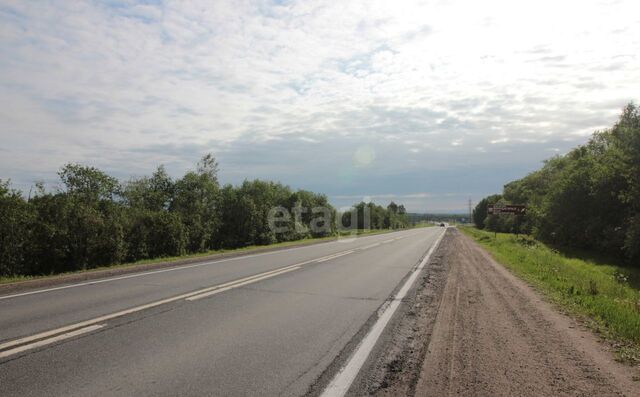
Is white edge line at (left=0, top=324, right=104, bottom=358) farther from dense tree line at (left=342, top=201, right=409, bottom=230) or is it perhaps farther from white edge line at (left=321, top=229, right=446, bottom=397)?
dense tree line at (left=342, top=201, right=409, bottom=230)

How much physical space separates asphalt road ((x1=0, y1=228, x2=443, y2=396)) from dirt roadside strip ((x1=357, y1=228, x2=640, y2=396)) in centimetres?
75

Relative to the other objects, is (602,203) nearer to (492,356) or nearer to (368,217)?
(492,356)

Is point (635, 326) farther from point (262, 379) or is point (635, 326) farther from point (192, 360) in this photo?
point (192, 360)

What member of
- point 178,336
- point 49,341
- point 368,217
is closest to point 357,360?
point 178,336

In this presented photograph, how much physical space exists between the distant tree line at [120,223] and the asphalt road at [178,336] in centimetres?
461

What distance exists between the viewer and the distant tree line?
527 inches

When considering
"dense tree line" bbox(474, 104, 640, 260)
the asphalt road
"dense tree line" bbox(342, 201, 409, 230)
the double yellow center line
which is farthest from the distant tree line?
"dense tree line" bbox(342, 201, 409, 230)

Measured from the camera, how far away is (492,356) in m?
5.23

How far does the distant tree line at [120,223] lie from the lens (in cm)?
1339

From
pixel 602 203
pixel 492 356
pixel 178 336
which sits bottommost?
pixel 492 356

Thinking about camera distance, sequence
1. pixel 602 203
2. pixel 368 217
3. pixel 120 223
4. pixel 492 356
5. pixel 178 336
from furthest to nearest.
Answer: pixel 368 217, pixel 602 203, pixel 120 223, pixel 178 336, pixel 492 356

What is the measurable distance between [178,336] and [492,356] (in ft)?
13.5

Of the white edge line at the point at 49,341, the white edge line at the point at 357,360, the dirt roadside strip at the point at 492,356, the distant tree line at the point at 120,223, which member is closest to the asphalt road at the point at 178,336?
the white edge line at the point at 49,341

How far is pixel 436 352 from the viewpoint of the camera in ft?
17.7
